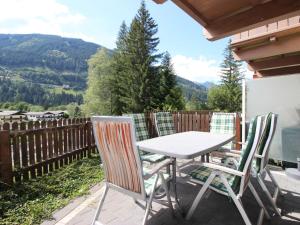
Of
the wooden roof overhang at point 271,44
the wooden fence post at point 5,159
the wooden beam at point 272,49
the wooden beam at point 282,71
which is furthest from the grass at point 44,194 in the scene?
the wooden beam at point 282,71

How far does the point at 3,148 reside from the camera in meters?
3.53

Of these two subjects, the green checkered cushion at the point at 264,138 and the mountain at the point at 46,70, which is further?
the mountain at the point at 46,70

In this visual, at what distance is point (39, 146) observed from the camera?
4.28 metres

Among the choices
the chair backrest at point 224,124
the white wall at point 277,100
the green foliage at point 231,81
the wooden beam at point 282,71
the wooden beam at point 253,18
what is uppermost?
the green foliage at point 231,81

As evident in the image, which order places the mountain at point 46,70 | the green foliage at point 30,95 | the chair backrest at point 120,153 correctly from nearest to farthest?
1. the chair backrest at point 120,153
2. the green foliage at point 30,95
3. the mountain at point 46,70

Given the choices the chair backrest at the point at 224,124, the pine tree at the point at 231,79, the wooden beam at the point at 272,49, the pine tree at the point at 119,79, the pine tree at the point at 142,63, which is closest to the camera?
the wooden beam at the point at 272,49

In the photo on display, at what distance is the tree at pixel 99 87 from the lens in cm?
2811

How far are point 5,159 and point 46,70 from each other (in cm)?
13565

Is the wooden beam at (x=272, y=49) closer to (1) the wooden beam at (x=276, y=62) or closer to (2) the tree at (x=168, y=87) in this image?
(1) the wooden beam at (x=276, y=62)

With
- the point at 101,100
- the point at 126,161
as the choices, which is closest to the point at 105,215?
the point at 126,161

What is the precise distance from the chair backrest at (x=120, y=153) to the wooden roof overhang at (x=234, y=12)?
1.39 m

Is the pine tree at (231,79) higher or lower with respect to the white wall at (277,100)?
higher

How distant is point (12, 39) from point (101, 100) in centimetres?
19392

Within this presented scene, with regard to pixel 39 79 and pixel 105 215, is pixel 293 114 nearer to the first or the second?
pixel 105 215
